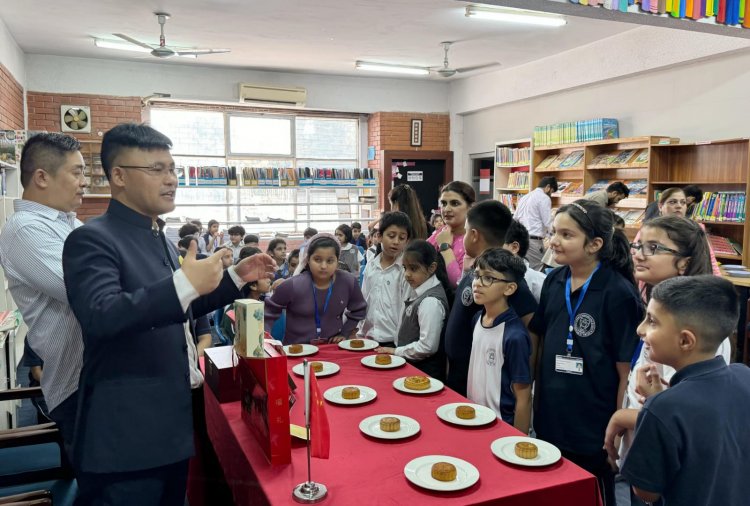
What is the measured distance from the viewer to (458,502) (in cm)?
133

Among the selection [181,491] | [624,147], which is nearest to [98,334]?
[181,491]

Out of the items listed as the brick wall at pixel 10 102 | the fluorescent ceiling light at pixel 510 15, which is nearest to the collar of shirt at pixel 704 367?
the fluorescent ceiling light at pixel 510 15

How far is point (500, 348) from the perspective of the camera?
215 cm

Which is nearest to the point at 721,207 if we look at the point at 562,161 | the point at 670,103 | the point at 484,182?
the point at 670,103

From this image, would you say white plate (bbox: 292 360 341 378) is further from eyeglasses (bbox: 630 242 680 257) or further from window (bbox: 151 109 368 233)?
window (bbox: 151 109 368 233)

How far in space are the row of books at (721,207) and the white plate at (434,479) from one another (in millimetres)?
5170

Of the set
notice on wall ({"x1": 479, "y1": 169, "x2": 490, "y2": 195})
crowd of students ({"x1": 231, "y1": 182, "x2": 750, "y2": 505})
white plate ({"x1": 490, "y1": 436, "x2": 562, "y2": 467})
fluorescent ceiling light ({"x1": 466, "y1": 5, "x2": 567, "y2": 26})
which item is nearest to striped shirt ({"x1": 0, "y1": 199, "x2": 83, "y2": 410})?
white plate ({"x1": 490, "y1": 436, "x2": 562, "y2": 467})

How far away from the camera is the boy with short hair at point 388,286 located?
9.93 feet

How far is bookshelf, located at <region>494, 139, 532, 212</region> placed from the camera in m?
8.39

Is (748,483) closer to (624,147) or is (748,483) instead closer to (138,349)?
(138,349)

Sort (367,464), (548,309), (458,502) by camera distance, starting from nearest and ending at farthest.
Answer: (458,502)
(367,464)
(548,309)

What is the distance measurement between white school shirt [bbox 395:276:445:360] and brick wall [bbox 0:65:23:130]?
5701 millimetres

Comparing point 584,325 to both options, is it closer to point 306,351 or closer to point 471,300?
point 471,300

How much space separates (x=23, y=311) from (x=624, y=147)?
21.8ft
